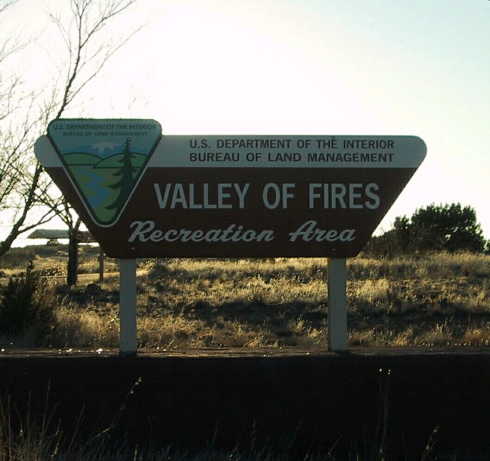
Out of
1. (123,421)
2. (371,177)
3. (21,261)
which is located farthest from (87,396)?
(21,261)

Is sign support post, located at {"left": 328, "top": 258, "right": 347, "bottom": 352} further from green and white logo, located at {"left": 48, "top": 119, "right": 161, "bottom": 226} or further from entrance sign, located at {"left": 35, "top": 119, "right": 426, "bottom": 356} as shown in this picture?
green and white logo, located at {"left": 48, "top": 119, "right": 161, "bottom": 226}

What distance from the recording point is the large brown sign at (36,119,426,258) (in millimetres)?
6219

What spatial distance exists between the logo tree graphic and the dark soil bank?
52.6 inches

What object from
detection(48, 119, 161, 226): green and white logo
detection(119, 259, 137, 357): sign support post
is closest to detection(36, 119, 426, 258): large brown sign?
detection(48, 119, 161, 226): green and white logo

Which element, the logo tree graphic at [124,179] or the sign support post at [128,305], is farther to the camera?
the logo tree graphic at [124,179]

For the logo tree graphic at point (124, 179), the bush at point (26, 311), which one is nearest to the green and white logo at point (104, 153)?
the logo tree graphic at point (124, 179)

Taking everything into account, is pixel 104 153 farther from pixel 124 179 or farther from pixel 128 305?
pixel 128 305

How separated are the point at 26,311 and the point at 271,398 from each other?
27.6ft

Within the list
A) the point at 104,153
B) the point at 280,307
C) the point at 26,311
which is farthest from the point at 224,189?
the point at 280,307

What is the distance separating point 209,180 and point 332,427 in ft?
7.20

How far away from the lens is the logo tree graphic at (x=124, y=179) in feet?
20.5

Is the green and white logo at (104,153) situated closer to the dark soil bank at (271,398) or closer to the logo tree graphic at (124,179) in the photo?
the logo tree graphic at (124,179)

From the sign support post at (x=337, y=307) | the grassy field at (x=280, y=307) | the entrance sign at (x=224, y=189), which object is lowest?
the grassy field at (x=280, y=307)

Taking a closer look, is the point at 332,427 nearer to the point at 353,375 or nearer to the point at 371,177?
the point at 353,375
